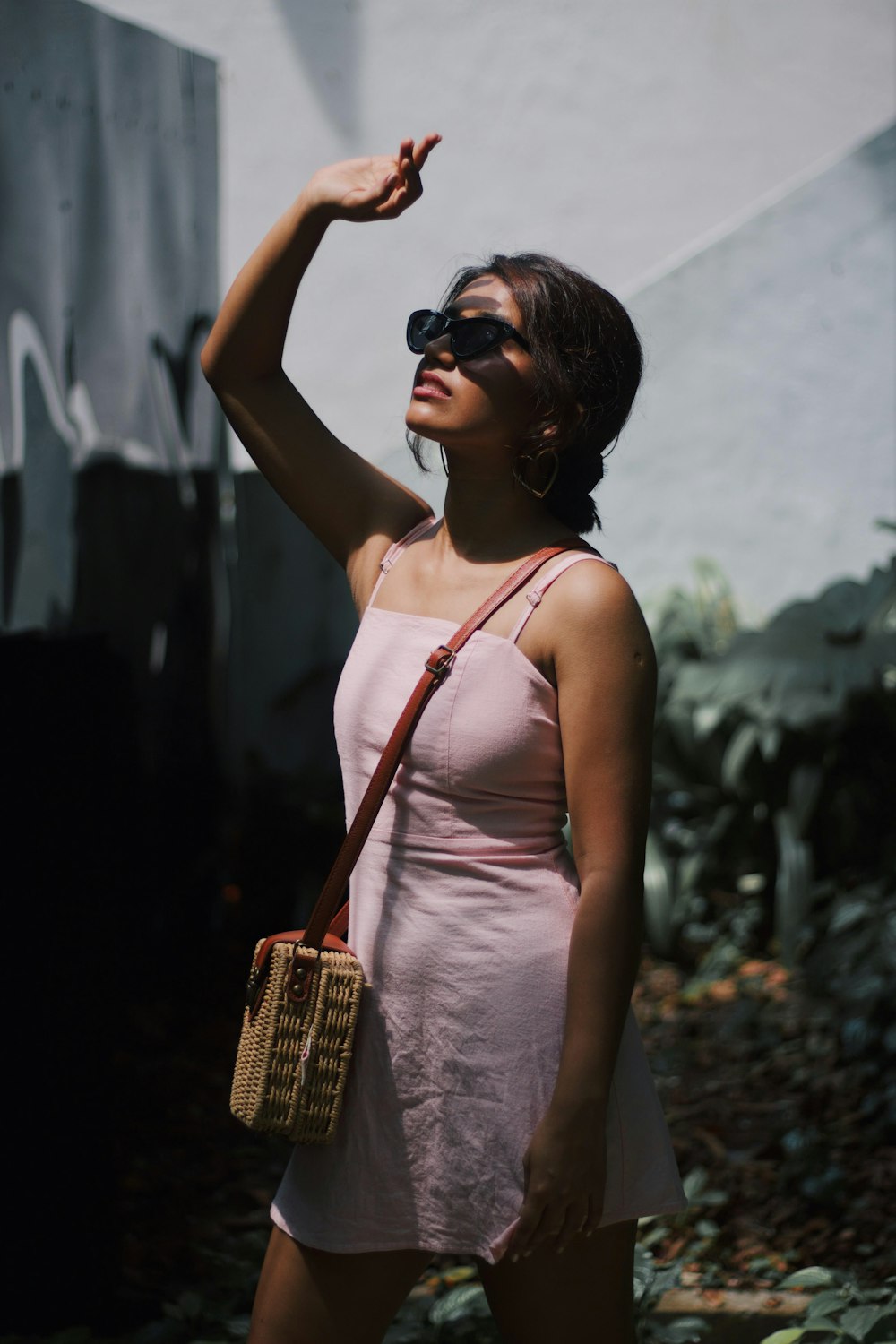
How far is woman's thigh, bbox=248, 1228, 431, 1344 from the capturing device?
1.68 metres

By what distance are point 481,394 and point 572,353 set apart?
12cm

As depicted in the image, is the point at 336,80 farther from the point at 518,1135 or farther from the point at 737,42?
the point at 518,1135

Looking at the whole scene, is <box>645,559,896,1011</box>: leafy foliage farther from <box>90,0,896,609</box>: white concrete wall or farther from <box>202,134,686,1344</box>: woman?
<box>202,134,686,1344</box>: woman

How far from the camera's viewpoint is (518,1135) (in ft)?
5.40

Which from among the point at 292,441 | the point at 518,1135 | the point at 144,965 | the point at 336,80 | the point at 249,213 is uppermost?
the point at 336,80

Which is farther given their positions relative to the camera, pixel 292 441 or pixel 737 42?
pixel 737 42

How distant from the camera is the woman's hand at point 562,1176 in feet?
5.21

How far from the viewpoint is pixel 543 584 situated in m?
1.69

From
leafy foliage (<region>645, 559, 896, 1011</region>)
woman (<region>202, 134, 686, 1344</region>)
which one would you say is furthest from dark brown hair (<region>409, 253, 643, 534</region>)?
leafy foliage (<region>645, 559, 896, 1011</region>)

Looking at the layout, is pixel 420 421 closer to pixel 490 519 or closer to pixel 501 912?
pixel 490 519

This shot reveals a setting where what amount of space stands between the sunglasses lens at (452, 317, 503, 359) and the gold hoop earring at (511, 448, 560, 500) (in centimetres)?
14

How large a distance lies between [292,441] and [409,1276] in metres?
1.06

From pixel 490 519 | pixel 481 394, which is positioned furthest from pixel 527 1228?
pixel 481 394

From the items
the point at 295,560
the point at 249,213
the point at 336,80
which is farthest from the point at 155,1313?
the point at 336,80
